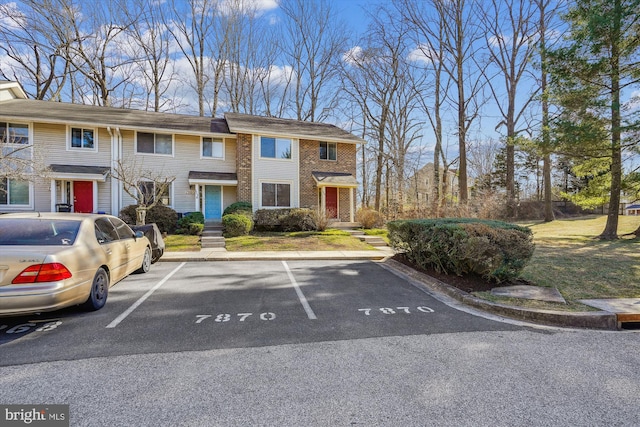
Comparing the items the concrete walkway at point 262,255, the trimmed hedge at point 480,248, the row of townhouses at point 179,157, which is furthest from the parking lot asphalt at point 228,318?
the row of townhouses at point 179,157

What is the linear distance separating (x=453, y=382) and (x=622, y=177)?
49.6 ft

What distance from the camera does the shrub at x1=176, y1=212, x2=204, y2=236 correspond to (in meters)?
15.0

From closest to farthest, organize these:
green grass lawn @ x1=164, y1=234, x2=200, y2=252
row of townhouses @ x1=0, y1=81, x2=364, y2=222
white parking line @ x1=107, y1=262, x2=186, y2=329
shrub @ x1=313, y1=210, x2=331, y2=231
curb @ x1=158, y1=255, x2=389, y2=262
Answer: white parking line @ x1=107, y1=262, x2=186, y2=329 < curb @ x1=158, y1=255, x2=389, y2=262 < green grass lawn @ x1=164, y1=234, x2=200, y2=252 < row of townhouses @ x1=0, y1=81, x2=364, y2=222 < shrub @ x1=313, y1=210, x2=331, y2=231

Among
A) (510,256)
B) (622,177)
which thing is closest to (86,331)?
(510,256)

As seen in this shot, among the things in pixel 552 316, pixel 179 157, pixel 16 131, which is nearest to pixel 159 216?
pixel 179 157

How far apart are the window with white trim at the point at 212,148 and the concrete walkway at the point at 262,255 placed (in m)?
7.94

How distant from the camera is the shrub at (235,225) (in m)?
14.7

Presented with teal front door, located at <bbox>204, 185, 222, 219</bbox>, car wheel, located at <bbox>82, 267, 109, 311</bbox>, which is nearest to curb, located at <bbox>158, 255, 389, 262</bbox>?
car wheel, located at <bbox>82, 267, 109, 311</bbox>

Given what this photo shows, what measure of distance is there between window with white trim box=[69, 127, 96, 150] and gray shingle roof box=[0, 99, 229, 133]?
0.58 m

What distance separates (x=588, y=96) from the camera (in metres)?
11.9

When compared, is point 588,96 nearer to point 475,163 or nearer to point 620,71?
point 620,71

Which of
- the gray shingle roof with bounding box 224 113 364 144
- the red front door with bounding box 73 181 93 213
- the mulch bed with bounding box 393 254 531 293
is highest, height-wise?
the gray shingle roof with bounding box 224 113 364 144

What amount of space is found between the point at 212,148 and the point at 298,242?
8492 millimetres

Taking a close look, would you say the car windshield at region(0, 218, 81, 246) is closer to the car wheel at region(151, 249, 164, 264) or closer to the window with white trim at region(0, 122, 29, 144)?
the car wheel at region(151, 249, 164, 264)
